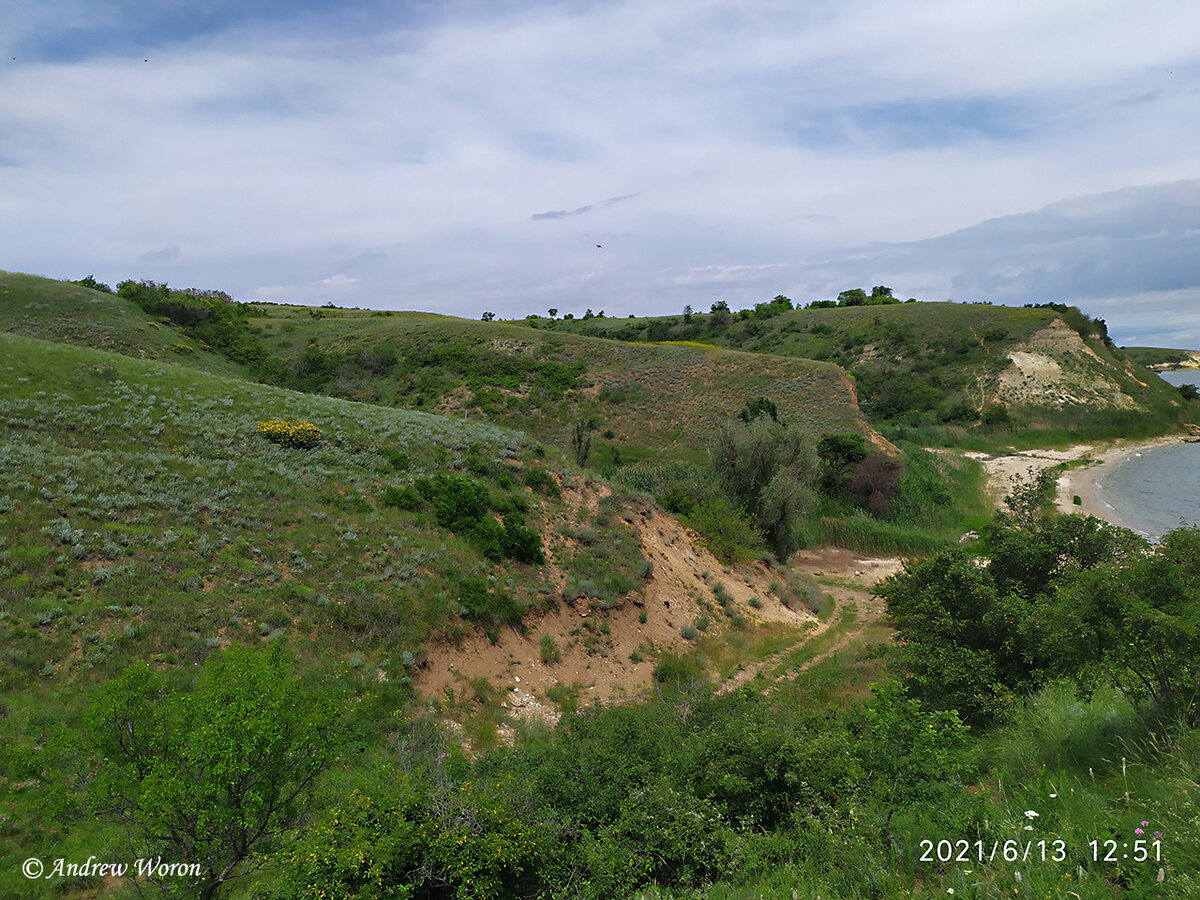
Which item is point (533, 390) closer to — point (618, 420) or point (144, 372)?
point (618, 420)

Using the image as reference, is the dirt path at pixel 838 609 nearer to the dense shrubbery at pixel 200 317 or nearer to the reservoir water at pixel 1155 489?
the reservoir water at pixel 1155 489

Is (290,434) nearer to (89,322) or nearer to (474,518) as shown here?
(474,518)

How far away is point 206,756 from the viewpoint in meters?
4.75

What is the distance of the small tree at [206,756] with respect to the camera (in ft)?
15.5

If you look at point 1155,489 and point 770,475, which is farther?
point 1155,489

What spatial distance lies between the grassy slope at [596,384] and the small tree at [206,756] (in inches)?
1259

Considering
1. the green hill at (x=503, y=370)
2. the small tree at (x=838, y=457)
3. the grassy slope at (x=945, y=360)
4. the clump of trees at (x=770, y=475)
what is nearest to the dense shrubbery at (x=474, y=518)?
the clump of trees at (x=770, y=475)

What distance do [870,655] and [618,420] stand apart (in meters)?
31.1

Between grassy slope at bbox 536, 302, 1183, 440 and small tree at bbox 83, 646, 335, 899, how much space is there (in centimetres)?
5766

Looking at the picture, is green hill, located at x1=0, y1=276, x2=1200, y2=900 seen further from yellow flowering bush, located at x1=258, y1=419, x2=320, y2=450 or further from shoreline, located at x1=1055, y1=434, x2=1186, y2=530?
shoreline, located at x1=1055, y1=434, x2=1186, y2=530

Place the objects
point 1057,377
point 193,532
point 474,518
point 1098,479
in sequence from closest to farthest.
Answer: point 193,532 → point 474,518 → point 1098,479 → point 1057,377

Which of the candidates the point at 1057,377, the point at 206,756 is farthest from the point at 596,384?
the point at 1057,377

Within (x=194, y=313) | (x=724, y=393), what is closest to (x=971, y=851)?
(x=724, y=393)

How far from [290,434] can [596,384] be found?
31.1 meters
